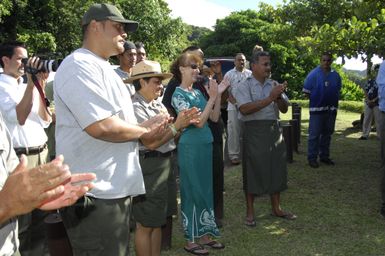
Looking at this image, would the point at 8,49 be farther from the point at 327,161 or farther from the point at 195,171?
the point at 327,161

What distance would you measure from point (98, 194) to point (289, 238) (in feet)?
10.0

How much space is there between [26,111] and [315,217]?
12.2 ft

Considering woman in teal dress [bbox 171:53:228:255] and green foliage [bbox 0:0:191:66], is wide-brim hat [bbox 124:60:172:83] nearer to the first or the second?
woman in teal dress [bbox 171:53:228:255]

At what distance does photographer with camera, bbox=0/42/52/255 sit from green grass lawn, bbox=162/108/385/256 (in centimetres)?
150

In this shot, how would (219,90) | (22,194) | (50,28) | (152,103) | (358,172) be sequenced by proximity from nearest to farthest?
(22,194) → (152,103) → (219,90) → (358,172) → (50,28)

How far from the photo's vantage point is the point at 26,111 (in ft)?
12.2

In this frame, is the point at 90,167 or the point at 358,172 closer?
the point at 90,167

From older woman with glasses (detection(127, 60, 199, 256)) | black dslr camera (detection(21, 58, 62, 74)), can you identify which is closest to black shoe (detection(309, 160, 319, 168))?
older woman with glasses (detection(127, 60, 199, 256))

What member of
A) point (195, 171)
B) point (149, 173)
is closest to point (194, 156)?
point (195, 171)

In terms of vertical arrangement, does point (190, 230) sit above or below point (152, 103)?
below

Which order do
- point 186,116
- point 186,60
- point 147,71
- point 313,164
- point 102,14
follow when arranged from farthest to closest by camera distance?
point 313,164
point 186,60
point 147,71
point 186,116
point 102,14

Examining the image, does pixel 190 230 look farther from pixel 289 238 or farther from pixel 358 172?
pixel 358 172

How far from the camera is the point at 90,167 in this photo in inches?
99.3

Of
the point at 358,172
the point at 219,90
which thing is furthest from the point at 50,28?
the point at 219,90
